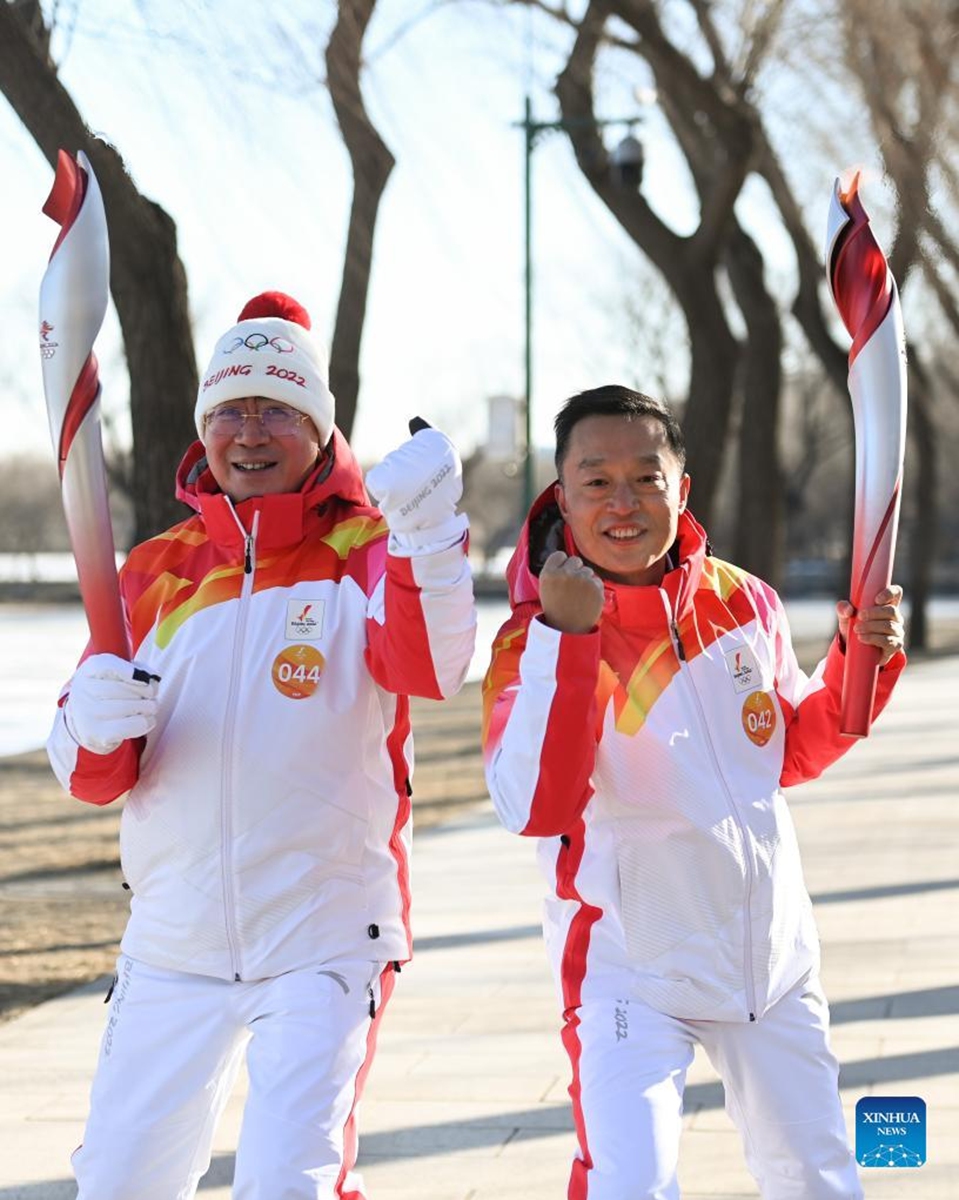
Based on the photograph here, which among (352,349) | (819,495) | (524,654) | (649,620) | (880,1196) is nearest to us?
(524,654)

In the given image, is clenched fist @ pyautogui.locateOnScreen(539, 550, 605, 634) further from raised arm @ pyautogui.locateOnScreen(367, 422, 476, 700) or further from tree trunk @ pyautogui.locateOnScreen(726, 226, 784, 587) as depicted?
tree trunk @ pyautogui.locateOnScreen(726, 226, 784, 587)

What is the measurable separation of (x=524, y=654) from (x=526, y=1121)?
205 cm

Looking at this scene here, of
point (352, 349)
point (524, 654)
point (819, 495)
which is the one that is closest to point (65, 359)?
point (524, 654)

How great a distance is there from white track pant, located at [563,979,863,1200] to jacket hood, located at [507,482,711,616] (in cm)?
63

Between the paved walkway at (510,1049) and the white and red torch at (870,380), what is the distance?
1.49 m

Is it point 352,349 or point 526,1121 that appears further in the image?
point 352,349

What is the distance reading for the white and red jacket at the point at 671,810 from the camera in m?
2.85

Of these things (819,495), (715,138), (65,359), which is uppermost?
(715,138)

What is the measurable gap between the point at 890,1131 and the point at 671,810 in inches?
37.9

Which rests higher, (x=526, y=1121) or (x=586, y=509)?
(x=586, y=509)

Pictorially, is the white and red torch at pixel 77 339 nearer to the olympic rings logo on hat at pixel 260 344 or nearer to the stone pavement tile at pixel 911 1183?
the olympic rings logo on hat at pixel 260 344

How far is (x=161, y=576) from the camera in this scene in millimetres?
3227

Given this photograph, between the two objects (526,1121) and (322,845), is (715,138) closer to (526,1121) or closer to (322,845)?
(526,1121)

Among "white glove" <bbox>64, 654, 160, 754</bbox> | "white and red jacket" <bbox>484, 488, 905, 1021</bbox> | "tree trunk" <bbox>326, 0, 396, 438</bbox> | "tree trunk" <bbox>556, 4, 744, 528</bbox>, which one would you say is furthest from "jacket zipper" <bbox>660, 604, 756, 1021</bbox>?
"tree trunk" <bbox>556, 4, 744, 528</bbox>
